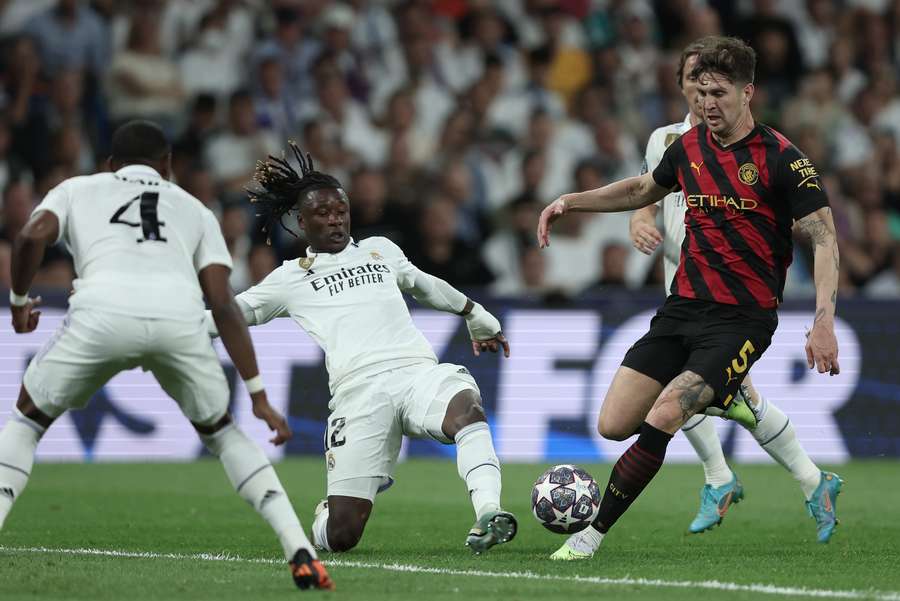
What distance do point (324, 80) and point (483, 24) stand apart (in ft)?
8.02

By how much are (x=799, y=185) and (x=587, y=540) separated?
203 centimetres

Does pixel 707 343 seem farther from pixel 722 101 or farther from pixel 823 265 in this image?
pixel 722 101

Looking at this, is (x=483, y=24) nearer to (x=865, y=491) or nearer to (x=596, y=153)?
(x=596, y=153)

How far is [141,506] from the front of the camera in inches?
413

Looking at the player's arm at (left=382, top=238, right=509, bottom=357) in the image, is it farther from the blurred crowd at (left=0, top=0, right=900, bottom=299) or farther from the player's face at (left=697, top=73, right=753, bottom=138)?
the blurred crowd at (left=0, top=0, right=900, bottom=299)

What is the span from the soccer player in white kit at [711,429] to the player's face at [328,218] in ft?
5.32

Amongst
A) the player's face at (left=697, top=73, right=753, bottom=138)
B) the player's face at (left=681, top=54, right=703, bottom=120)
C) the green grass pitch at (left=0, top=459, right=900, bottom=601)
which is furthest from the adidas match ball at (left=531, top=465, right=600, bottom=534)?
the player's face at (left=681, top=54, right=703, bottom=120)

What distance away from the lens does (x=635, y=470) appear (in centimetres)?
752

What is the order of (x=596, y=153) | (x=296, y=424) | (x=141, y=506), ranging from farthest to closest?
(x=596, y=153)
(x=296, y=424)
(x=141, y=506)

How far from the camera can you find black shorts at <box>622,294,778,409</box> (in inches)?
296

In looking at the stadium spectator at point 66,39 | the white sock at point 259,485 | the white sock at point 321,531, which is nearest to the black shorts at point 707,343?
the white sock at point 321,531

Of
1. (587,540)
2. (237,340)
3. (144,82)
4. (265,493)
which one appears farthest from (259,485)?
(144,82)

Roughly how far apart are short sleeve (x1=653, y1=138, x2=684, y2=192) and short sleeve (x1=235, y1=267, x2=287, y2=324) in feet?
7.15

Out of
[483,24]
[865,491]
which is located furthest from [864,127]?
[865,491]
